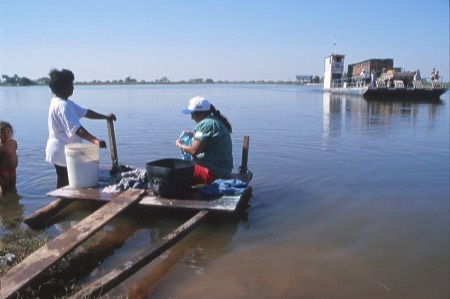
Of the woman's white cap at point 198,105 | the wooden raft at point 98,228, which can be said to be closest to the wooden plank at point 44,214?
the wooden raft at point 98,228

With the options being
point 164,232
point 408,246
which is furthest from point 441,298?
point 164,232

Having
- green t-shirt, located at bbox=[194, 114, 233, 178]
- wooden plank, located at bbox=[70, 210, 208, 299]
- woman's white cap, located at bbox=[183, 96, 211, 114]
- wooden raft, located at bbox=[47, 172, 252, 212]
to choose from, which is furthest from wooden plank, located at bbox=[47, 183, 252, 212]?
woman's white cap, located at bbox=[183, 96, 211, 114]

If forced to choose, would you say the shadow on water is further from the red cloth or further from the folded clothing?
the red cloth

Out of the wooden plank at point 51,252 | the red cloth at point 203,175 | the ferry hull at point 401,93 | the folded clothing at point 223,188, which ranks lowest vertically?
the wooden plank at point 51,252

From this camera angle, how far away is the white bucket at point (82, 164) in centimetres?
554

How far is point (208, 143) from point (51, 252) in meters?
2.72

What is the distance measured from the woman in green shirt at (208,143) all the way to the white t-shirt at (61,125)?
1.49m

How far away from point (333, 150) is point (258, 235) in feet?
22.2

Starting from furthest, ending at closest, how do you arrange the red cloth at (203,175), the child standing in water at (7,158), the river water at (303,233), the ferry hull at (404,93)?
the ferry hull at (404,93) → the child standing in water at (7,158) → the red cloth at (203,175) → the river water at (303,233)

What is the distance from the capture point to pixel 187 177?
547 centimetres

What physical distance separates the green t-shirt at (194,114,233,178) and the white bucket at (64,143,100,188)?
148 centimetres

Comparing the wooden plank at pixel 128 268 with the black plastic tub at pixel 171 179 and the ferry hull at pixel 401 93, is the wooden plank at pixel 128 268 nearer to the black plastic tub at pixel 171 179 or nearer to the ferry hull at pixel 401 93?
Result: the black plastic tub at pixel 171 179

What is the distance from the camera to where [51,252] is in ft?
12.4

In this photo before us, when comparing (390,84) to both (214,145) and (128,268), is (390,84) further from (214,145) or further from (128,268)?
(128,268)
